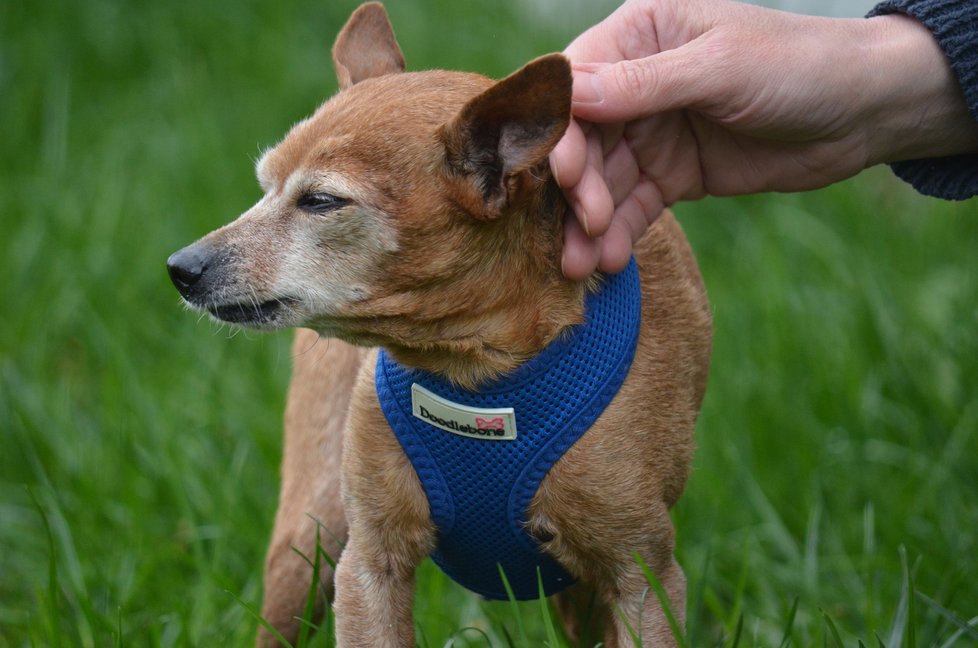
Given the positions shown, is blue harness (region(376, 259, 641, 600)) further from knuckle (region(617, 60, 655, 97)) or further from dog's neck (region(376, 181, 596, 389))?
knuckle (region(617, 60, 655, 97))

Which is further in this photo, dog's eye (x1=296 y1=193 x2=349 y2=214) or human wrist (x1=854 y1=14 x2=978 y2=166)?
human wrist (x1=854 y1=14 x2=978 y2=166)

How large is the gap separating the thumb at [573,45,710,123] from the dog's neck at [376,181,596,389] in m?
0.22

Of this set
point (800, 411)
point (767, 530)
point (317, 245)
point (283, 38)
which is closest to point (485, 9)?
point (283, 38)

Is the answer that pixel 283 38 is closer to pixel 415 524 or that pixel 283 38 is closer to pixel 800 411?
pixel 800 411

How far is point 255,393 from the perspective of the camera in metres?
4.88

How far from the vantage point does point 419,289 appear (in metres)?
2.64

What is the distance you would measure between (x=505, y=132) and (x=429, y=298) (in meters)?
0.39

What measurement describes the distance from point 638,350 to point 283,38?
5317mm

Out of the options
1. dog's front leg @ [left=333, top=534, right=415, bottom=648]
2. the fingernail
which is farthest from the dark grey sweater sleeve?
Answer: dog's front leg @ [left=333, top=534, right=415, bottom=648]

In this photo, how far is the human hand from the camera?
2.74 m

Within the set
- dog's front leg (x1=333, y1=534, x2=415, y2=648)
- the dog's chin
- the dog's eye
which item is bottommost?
dog's front leg (x1=333, y1=534, x2=415, y2=648)

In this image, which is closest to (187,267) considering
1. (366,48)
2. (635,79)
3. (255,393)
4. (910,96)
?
(366,48)

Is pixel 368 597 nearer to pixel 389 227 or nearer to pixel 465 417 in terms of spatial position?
pixel 465 417

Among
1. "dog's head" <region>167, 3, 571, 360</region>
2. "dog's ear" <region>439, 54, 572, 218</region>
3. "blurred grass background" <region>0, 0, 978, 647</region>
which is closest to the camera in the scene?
"dog's ear" <region>439, 54, 572, 218</region>
